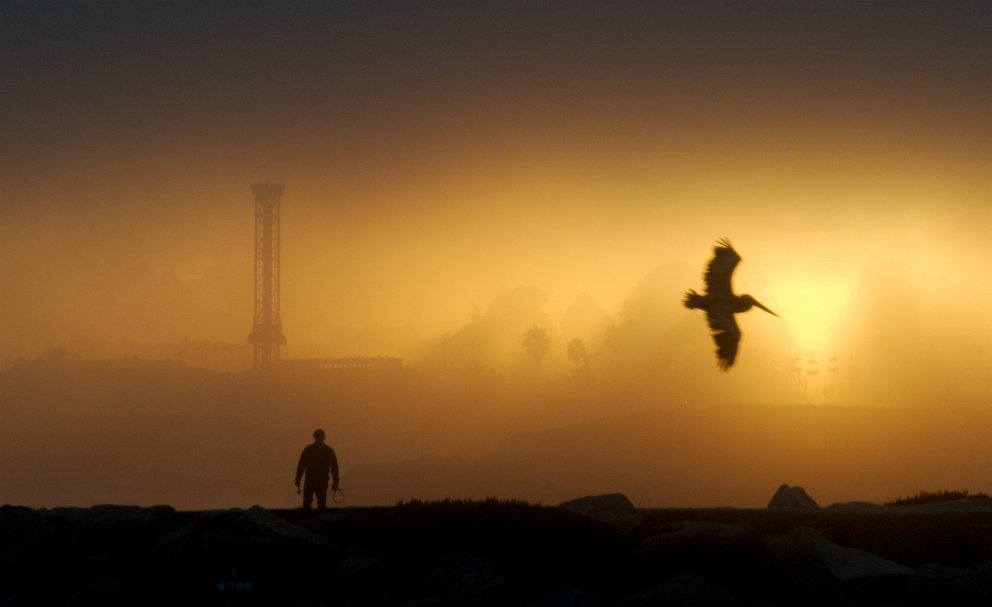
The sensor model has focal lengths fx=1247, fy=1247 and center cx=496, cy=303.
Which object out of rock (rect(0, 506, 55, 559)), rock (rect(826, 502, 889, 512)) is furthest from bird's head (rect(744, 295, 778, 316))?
rock (rect(0, 506, 55, 559))

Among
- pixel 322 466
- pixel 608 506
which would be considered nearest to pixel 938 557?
pixel 608 506

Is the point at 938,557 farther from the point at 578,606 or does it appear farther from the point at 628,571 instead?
the point at 578,606

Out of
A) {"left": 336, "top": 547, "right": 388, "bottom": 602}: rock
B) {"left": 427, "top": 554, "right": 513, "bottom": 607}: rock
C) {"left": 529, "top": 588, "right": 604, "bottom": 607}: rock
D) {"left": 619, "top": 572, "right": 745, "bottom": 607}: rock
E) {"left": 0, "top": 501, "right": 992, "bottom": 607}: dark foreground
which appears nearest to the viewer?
{"left": 529, "top": 588, "right": 604, "bottom": 607}: rock

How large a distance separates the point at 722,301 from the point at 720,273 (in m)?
0.52

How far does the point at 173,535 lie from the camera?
1944 cm

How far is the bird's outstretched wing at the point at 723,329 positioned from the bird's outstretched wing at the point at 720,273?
0.33 m

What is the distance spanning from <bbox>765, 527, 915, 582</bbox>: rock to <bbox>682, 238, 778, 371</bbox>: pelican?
13.8ft

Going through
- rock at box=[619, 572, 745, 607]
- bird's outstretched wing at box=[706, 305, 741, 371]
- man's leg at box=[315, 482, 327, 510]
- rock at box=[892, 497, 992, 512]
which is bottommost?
rock at box=[619, 572, 745, 607]

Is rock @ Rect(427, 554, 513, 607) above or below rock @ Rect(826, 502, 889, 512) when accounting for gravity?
below

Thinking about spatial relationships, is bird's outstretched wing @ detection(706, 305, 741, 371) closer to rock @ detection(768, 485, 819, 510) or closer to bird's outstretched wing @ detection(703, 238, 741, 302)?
bird's outstretched wing @ detection(703, 238, 741, 302)

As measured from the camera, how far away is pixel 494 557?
756 inches

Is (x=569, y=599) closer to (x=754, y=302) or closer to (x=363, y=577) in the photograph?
(x=363, y=577)

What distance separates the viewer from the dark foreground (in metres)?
17.8

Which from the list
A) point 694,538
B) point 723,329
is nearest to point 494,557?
point 694,538
